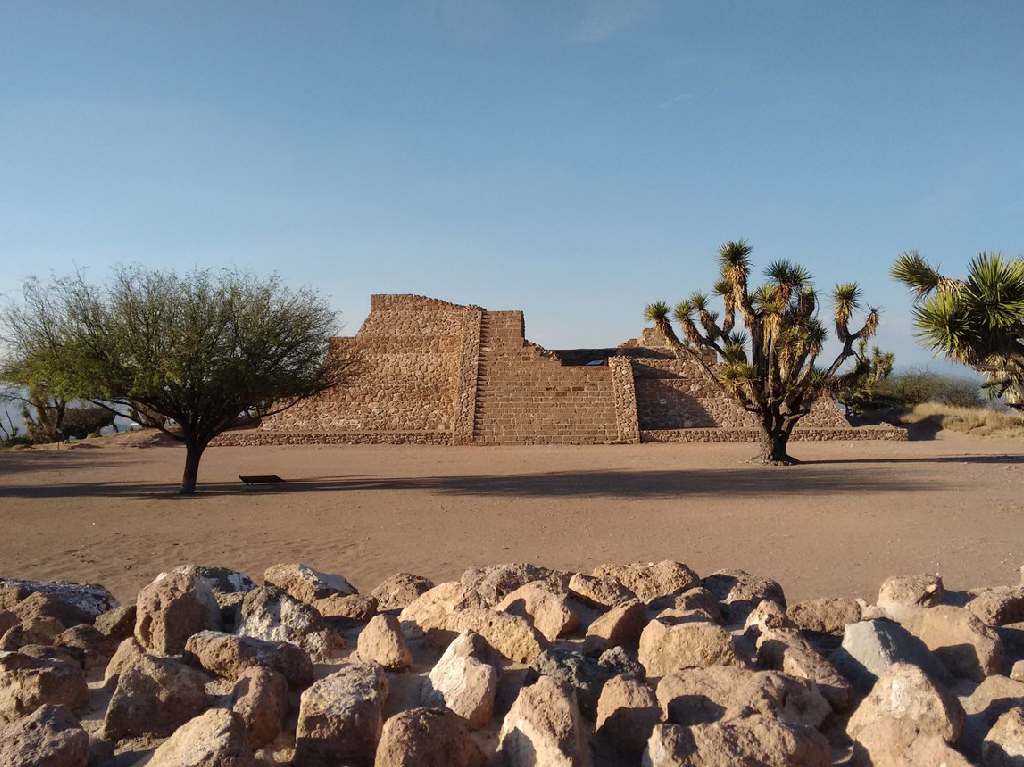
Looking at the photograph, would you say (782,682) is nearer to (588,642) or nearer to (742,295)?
(588,642)

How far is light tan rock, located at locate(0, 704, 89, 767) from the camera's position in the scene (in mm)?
2807

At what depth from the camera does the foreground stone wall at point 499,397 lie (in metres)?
29.0

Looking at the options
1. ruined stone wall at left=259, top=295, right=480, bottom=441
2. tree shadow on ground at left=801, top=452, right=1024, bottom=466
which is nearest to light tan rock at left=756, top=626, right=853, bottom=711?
tree shadow on ground at left=801, top=452, right=1024, bottom=466

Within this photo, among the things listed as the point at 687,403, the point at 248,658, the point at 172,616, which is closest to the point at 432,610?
the point at 248,658

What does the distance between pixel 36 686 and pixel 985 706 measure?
12.2 feet

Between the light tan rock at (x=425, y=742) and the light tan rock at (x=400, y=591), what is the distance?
2380 mm

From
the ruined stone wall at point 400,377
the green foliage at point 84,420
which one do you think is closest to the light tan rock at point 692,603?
the ruined stone wall at point 400,377

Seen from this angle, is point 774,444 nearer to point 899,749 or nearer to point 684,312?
point 684,312

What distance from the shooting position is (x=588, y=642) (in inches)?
157

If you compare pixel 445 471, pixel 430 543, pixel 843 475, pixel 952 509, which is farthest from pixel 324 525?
pixel 843 475

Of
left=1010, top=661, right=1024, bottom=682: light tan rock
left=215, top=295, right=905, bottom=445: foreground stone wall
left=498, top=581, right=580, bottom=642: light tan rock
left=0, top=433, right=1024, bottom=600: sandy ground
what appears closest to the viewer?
left=1010, top=661, right=1024, bottom=682: light tan rock

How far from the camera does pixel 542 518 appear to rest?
1266cm

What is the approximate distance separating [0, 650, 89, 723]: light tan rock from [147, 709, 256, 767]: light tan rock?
0.83 m

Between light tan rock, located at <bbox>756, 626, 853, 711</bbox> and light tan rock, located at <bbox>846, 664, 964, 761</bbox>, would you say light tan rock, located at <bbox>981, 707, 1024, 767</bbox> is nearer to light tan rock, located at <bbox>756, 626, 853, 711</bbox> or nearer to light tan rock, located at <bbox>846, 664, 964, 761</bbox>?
light tan rock, located at <bbox>846, 664, 964, 761</bbox>
